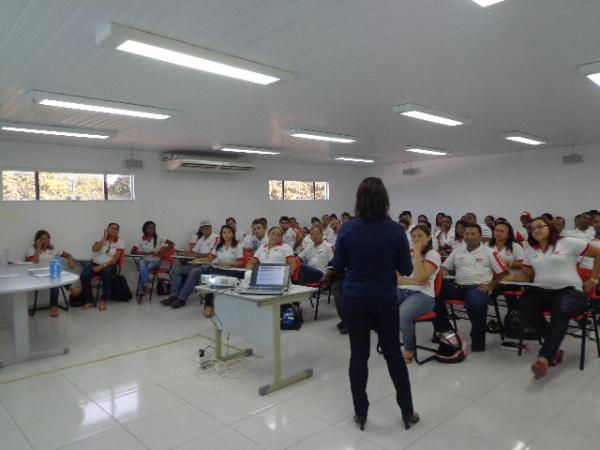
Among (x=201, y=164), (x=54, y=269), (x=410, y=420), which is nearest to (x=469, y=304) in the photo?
(x=410, y=420)

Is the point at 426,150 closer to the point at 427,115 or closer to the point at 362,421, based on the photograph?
the point at 427,115

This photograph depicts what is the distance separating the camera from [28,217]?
21.4 ft

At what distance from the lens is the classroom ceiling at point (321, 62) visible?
8.02 feet

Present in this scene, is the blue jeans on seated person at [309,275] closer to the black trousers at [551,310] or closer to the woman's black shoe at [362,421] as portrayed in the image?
the black trousers at [551,310]

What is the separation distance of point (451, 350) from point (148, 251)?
17.6 feet

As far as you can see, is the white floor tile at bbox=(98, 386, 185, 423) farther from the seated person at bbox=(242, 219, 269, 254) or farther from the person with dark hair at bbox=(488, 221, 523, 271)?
the person with dark hair at bbox=(488, 221, 523, 271)

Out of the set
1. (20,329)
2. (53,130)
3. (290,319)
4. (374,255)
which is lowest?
(290,319)

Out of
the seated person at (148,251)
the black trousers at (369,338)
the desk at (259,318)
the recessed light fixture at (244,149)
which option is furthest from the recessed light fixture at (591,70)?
the seated person at (148,251)

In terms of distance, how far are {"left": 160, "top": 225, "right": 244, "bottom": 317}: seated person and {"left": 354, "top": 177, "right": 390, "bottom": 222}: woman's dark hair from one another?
3527mm

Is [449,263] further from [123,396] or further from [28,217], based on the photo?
[28,217]

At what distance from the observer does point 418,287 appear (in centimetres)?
386

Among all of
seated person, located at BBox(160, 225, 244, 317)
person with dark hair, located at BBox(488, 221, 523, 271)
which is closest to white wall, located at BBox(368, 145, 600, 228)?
person with dark hair, located at BBox(488, 221, 523, 271)

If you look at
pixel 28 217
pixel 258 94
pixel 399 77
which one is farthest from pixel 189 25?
pixel 28 217

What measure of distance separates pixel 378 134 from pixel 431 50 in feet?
11.7
